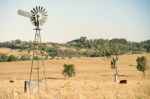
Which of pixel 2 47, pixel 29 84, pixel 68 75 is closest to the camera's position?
pixel 29 84

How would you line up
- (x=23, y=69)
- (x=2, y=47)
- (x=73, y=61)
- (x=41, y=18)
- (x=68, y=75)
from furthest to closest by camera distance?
1. (x=2, y=47)
2. (x=73, y=61)
3. (x=23, y=69)
4. (x=68, y=75)
5. (x=41, y=18)

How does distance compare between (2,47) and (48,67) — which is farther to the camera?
(2,47)

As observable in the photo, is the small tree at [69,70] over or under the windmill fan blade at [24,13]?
under

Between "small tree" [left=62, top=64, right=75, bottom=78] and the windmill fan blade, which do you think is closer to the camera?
the windmill fan blade

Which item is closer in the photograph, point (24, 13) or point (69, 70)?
point (24, 13)

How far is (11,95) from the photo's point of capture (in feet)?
43.0

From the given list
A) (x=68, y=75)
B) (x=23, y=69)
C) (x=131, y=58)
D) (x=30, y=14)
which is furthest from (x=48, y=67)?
(x=30, y=14)

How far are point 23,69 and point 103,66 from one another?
2354cm

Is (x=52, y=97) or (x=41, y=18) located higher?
(x=41, y=18)

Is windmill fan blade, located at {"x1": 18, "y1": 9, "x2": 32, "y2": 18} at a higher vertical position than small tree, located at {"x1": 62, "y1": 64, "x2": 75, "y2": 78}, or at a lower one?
higher

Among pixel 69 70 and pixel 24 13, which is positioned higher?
pixel 24 13

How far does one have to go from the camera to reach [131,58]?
424 ft

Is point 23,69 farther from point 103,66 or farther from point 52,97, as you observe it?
point 52,97

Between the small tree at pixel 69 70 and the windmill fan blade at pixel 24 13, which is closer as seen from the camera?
the windmill fan blade at pixel 24 13
